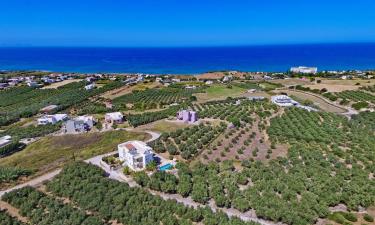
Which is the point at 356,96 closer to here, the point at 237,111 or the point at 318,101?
Answer: the point at 318,101

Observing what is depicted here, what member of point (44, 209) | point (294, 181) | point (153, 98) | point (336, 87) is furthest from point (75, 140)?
point (336, 87)

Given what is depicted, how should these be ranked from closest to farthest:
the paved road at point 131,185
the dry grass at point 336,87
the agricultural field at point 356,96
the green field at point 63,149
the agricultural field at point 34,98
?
the paved road at point 131,185
the green field at point 63,149
the agricultural field at point 356,96
the agricultural field at point 34,98
the dry grass at point 336,87

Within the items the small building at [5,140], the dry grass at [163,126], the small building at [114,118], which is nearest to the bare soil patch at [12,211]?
the small building at [5,140]

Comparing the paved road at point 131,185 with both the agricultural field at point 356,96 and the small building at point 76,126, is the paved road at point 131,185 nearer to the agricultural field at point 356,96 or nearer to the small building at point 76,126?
the small building at point 76,126

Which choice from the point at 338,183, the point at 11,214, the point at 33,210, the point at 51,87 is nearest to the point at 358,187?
the point at 338,183

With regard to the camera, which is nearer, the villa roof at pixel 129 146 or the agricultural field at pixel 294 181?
the agricultural field at pixel 294 181

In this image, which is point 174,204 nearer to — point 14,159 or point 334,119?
point 14,159

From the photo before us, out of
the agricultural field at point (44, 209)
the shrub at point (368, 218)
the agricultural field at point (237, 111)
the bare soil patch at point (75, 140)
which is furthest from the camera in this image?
the agricultural field at point (237, 111)
